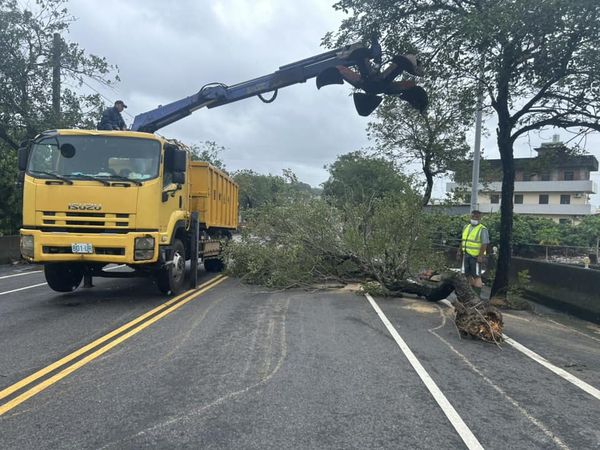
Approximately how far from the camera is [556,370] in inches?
233

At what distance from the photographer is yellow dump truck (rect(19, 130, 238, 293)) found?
8.36 m

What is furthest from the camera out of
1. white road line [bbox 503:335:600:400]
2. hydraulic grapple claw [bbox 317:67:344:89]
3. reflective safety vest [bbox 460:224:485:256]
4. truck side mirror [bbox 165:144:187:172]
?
reflective safety vest [bbox 460:224:485:256]

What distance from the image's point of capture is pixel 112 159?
880 cm

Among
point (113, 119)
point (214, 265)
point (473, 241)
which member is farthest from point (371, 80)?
point (214, 265)

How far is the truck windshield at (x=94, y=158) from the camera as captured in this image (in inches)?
339

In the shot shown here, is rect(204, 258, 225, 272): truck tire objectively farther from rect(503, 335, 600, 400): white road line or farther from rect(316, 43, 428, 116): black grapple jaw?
rect(503, 335, 600, 400): white road line

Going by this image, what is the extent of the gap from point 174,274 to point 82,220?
2206mm

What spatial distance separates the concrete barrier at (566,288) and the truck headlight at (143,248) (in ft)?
27.3

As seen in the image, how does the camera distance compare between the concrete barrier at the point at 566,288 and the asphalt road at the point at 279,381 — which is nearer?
the asphalt road at the point at 279,381

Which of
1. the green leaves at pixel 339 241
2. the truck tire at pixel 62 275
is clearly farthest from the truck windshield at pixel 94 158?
the green leaves at pixel 339 241

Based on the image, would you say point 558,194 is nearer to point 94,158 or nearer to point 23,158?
point 94,158

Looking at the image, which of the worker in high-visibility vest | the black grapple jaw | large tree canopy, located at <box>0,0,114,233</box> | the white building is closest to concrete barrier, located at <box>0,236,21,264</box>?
large tree canopy, located at <box>0,0,114,233</box>

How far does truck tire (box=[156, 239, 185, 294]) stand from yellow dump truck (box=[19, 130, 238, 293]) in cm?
5

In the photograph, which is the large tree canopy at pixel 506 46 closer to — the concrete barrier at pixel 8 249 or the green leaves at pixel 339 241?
the green leaves at pixel 339 241
